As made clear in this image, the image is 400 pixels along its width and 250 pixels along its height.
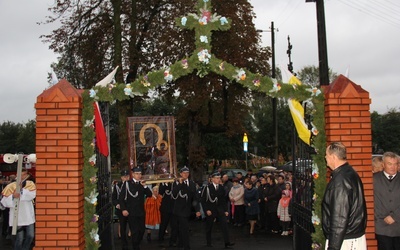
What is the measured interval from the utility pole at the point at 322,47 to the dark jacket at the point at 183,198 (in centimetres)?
503

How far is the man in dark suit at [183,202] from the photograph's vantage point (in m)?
12.0

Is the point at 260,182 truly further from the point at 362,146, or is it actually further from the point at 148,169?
the point at 362,146

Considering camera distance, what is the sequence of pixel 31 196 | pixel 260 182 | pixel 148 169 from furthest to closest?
pixel 260 182
pixel 148 169
pixel 31 196

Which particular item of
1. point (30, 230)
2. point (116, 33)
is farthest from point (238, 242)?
point (116, 33)

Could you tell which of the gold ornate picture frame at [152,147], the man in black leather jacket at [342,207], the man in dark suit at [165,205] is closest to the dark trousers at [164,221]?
the man in dark suit at [165,205]

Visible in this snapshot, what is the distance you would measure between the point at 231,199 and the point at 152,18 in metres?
13.5

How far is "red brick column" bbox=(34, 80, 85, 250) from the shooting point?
22.2 ft

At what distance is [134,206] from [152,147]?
361 cm

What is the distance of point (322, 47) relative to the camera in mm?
14922

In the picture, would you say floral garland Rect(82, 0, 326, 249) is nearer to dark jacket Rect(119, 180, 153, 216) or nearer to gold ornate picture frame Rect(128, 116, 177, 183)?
dark jacket Rect(119, 180, 153, 216)

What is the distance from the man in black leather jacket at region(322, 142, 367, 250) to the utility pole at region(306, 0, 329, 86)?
9.60m

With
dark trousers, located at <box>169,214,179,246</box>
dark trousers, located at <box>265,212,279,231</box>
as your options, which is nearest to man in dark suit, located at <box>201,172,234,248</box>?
dark trousers, located at <box>169,214,179,246</box>

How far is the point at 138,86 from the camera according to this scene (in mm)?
7504

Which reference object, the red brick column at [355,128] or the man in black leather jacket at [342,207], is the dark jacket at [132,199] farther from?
the man in black leather jacket at [342,207]
